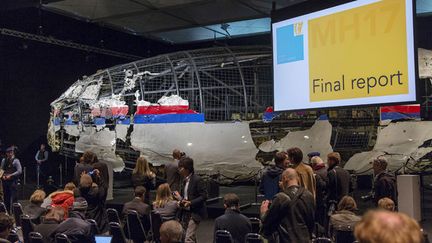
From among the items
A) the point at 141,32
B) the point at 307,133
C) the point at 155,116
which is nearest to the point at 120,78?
the point at 155,116

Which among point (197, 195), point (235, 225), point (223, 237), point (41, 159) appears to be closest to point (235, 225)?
point (235, 225)

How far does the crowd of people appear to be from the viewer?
4.07 m

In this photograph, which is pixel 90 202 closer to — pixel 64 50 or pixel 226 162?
pixel 226 162

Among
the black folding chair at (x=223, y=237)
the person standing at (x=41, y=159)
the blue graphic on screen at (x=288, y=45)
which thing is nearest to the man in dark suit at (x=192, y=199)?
the black folding chair at (x=223, y=237)

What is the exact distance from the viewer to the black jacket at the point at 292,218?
4020 millimetres

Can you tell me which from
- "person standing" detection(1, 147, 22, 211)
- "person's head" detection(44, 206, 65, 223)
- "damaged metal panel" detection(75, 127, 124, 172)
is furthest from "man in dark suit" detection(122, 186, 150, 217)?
"person standing" detection(1, 147, 22, 211)

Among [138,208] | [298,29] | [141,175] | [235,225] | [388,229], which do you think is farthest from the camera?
[141,175]

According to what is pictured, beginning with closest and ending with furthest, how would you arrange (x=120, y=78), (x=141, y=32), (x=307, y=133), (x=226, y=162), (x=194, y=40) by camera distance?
(x=307, y=133)
(x=226, y=162)
(x=120, y=78)
(x=141, y=32)
(x=194, y=40)

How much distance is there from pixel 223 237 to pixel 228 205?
0.65 meters

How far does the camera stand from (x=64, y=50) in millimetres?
17594

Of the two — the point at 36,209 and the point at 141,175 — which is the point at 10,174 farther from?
the point at 36,209

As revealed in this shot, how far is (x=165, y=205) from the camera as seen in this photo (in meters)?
5.63

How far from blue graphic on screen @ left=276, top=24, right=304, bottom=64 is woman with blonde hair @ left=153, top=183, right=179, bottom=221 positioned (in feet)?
9.94

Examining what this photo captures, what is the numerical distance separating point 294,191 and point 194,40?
15.3 metres
